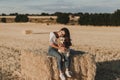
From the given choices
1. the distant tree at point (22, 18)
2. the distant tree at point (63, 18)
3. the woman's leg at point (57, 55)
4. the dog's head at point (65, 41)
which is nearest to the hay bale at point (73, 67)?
the woman's leg at point (57, 55)

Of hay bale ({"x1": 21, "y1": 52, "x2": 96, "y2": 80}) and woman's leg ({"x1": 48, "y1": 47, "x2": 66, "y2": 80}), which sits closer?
woman's leg ({"x1": 48, "y1": 47, "x2": 66, "y2": 80})

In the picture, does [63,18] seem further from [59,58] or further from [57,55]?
[59,58]

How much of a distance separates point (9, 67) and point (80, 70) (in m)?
3.24

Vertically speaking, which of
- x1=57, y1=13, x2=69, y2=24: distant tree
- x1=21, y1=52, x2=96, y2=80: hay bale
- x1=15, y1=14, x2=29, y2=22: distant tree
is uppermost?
x1=21, y1=52, x2=96, y2=80: hay bale

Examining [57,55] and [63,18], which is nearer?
[57,55]

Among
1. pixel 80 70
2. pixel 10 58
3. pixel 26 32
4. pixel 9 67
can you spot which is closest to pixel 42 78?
pixel 80 70

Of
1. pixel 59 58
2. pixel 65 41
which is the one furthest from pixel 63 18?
pixel 59 58

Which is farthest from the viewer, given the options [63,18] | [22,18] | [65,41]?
[22,18]

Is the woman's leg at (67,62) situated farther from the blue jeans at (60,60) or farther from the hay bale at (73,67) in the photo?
the hay bale at (73,67)

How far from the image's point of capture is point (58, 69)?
11727mm

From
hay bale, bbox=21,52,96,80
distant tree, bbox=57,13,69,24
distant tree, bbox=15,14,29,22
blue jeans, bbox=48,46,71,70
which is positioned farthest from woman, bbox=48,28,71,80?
distant tree, bbox=15,14,29,22

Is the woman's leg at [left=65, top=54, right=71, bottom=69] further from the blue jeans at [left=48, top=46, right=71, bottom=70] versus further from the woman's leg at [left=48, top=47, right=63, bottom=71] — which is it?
the woman's leg at [left=48, top=47, right=63, bottom=71]

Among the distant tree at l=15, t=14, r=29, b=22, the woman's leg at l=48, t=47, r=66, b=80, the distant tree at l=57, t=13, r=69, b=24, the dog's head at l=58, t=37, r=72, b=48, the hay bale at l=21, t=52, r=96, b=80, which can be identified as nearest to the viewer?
the woman's leg at l=48, t=47, r=66, b=80

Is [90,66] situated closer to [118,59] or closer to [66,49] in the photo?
[66,49]
